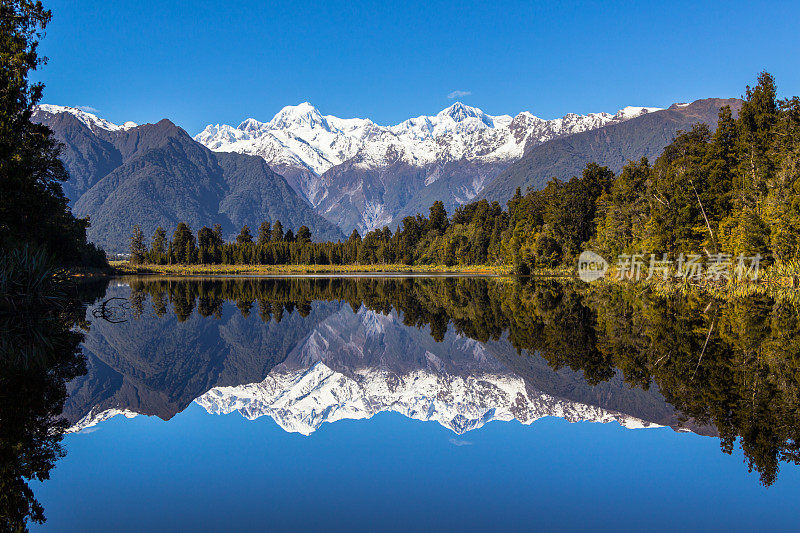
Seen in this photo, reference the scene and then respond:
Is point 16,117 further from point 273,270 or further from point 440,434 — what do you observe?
point 273,270

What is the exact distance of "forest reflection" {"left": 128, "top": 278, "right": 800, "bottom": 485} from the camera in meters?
9.95

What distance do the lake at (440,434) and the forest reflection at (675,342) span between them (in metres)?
0.09

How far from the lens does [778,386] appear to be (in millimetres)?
11914

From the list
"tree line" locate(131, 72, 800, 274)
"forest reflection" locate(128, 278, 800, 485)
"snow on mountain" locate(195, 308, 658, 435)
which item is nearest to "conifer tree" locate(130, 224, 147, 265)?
"tree line" locate(131, 72, 800, 274)

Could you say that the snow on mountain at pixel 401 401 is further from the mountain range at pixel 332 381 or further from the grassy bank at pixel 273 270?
the grassy bank at pixel 273 270

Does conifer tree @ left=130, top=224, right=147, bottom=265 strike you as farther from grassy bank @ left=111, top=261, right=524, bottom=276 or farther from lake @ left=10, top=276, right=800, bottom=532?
lake @ left=10, top=276, right=800, bottom=532

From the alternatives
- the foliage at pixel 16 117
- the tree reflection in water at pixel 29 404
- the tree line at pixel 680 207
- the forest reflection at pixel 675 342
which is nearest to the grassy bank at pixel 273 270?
the tree line at pixel 680 207

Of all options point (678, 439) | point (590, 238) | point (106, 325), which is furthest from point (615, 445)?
point (590, 238)

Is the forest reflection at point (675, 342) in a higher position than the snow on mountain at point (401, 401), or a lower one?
higher

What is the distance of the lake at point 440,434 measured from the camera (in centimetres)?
677

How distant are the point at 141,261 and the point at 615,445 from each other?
169559 mm

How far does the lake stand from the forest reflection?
9cm

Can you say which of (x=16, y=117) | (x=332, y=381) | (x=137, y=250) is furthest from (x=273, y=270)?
(x=332, y=381)

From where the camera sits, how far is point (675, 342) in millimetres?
18453
